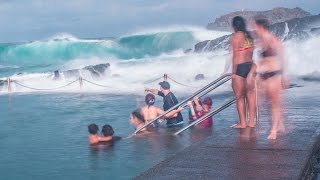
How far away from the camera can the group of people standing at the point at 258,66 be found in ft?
23.1

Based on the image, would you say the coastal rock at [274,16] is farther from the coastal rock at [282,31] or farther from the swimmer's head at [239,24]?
the swimmer's head at [239,24]

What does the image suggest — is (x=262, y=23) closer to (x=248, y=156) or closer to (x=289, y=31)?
(x=248, y=156)

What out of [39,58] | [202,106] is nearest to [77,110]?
[202,106]

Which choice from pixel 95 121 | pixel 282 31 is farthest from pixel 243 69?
pixel 282 31

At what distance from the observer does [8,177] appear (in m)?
7.77

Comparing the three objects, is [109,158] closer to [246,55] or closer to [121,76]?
[246,55]

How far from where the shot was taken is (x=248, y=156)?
20.3ft

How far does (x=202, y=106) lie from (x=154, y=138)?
1830 millimetres

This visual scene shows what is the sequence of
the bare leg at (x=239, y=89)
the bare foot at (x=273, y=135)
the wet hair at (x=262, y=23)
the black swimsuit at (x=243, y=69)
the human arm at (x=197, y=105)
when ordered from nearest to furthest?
the wet hair at (x=262, y=23)
the bare foot at (x=273, y=135)
the black swimsuit at (x=243, y=69)
the bare leg at (x=239, y=89)
the human arm at (x=197, y=105)

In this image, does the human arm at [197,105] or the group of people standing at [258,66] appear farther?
the human arm at [197,105]

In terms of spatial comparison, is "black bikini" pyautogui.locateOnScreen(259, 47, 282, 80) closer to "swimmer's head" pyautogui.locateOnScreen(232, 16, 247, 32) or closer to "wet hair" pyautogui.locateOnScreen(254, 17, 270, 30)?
"wet hair" pyautogui.locateOnScreen(254, 17, 270, 30)

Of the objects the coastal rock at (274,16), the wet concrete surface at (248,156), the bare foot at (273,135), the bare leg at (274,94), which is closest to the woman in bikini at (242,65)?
the bare leg at (274,94)

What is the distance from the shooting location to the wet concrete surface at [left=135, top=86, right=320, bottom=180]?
5.43 meters

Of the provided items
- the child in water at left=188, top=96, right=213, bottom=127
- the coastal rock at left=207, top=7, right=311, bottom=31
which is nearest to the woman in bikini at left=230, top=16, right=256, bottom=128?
the child in water at left=188, top=96, right=213, bottom=127
